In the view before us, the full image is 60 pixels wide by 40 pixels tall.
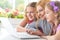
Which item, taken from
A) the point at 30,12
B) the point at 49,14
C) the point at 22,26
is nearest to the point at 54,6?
the point at 49,14

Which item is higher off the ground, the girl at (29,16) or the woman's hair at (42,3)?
the woman's hair at (42,3)

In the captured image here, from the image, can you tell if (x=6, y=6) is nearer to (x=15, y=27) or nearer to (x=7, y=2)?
(x=7, y=2)

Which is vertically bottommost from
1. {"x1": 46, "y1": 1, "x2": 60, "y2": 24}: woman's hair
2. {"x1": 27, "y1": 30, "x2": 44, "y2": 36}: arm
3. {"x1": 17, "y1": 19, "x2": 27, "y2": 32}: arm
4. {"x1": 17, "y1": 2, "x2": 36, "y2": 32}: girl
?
{"x1": 27, "y1": 30, "x2": 44, "y2": 36}: arm

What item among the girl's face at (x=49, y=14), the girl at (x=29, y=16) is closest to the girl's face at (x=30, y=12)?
the girl at (x=29, y=16)

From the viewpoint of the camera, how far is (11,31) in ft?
3.47

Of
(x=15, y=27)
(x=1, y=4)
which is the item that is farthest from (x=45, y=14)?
(x=1, y=4)

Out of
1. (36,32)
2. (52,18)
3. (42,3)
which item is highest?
(42,3)

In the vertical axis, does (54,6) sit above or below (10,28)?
above

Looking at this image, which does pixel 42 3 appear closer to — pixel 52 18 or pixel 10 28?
pixel 52 18

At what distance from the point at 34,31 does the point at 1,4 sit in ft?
1.16

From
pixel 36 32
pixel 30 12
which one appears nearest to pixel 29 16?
pixel 30 12

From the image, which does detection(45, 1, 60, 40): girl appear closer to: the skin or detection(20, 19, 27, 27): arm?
the skin

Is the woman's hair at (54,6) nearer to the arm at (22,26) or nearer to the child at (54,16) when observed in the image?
the child at (54,16)

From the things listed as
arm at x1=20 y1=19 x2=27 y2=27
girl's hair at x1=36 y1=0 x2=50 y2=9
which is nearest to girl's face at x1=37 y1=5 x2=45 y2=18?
girl's hair at x1=36 y1=0 x2=50 y2=9
